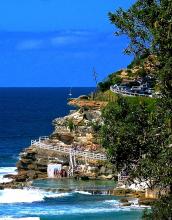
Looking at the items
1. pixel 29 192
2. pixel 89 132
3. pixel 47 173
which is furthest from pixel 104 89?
pixel 29 192

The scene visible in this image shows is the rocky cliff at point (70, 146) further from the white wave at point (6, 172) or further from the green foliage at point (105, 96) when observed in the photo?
the green foliage at point (105, 96)

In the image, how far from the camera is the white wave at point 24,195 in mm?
54469

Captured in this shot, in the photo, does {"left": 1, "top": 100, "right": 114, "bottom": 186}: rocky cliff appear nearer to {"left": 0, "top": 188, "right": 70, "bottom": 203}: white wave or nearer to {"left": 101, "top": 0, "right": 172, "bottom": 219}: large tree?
{"left": 0, "top": 188, "right": 70, "bottom": 203}: white wave

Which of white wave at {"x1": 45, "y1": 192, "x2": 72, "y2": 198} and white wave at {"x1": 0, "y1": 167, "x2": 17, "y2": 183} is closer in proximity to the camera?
white wave at {"x1": 45, "y1": 192, "x2": 72, "y2": 198}

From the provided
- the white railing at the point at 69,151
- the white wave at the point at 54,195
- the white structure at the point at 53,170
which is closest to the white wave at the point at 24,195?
the white wave at the point at 54,195

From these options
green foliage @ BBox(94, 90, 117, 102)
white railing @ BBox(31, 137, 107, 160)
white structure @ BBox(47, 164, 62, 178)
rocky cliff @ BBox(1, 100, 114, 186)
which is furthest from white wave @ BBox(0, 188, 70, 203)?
green foliage @ BBox(94, 90, 117, 102)

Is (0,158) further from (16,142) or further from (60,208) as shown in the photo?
(60,208)

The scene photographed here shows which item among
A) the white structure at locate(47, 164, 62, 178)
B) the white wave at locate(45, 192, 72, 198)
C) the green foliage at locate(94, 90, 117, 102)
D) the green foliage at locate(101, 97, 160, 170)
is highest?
the green foliage at locate(94, 90, 117, 102)

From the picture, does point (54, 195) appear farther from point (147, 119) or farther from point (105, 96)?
point (147, 119)

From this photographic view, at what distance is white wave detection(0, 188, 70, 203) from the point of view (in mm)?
54469

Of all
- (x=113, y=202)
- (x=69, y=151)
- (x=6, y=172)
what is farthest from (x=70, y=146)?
(x=113, y=202)

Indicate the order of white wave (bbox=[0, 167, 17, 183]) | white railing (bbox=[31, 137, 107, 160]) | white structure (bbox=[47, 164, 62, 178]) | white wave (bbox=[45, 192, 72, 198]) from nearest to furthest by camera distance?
white wave (bbox=[45, 192, 72, 198])
white railing (bbox=[31, 137, 107, 160])
white structure (bbox=[47, 164, 62, 178])
white wave (bbox=[0, 167, 17, 183])

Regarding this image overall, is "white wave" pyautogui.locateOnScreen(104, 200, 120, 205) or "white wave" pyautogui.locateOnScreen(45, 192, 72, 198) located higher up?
"white wave" pyautogui.locateOnScreen(45, 192, 72, 198)

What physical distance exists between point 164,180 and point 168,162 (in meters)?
0.54
